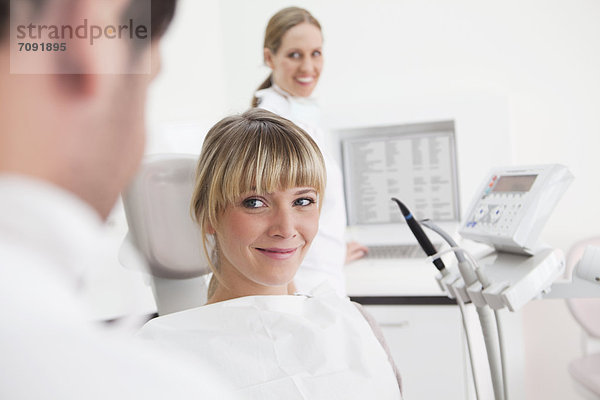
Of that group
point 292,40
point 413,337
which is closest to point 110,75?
point 292,40

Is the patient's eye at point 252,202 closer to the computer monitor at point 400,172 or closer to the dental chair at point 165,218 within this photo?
the dental chair at point 165,218

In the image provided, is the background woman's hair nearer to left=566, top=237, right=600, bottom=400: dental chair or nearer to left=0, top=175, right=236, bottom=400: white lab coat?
left=566, top=237, right=600, bottom=400: dental chair

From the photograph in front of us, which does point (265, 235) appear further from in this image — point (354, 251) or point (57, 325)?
point (354, 251)

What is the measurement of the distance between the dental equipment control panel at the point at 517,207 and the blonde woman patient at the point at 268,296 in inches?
13.0

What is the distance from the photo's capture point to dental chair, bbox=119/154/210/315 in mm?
1210

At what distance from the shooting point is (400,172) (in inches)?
101

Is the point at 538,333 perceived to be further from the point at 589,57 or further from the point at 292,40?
the point at 292,40

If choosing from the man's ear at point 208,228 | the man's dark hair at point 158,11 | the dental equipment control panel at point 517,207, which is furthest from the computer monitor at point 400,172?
the man's dark hair at point 158,11

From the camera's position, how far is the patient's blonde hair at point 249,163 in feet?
3.59

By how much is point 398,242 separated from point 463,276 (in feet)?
4.00

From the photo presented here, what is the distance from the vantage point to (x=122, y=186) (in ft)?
0.94

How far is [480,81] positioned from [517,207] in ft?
4.36

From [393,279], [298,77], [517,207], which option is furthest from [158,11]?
[393,279]

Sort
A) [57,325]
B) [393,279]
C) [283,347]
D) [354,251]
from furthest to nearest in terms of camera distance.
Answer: [354,251] < [393,279] < [283,347] < [57,325]
